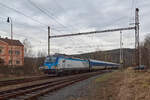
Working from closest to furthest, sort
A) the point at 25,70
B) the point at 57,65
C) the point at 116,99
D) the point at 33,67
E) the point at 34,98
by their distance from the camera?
the point at 116,99, the point at 34,98, the point at 57,65, the point at 25,70, the point at 33,67

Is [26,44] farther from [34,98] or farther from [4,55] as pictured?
[34,98]

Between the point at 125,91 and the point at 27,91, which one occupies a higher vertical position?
the point at 125,91

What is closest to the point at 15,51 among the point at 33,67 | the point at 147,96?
the point at 33,67

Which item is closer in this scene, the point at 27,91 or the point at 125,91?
the point at 125,91

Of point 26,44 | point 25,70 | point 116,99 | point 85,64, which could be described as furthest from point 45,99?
point 26,44

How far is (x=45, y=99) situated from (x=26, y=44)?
5276 cm

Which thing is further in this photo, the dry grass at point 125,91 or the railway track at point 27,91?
the railway track at point 27,91

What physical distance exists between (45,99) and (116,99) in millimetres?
3676

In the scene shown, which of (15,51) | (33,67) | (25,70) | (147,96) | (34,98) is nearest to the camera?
(147,96)

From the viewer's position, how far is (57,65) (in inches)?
917

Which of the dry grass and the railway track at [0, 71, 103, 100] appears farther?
the railway track at [0, 71, 103, 100]

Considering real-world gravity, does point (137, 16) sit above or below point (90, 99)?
above

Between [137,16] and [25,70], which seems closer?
[137,16]

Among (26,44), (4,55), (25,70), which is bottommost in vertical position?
(25,70)
